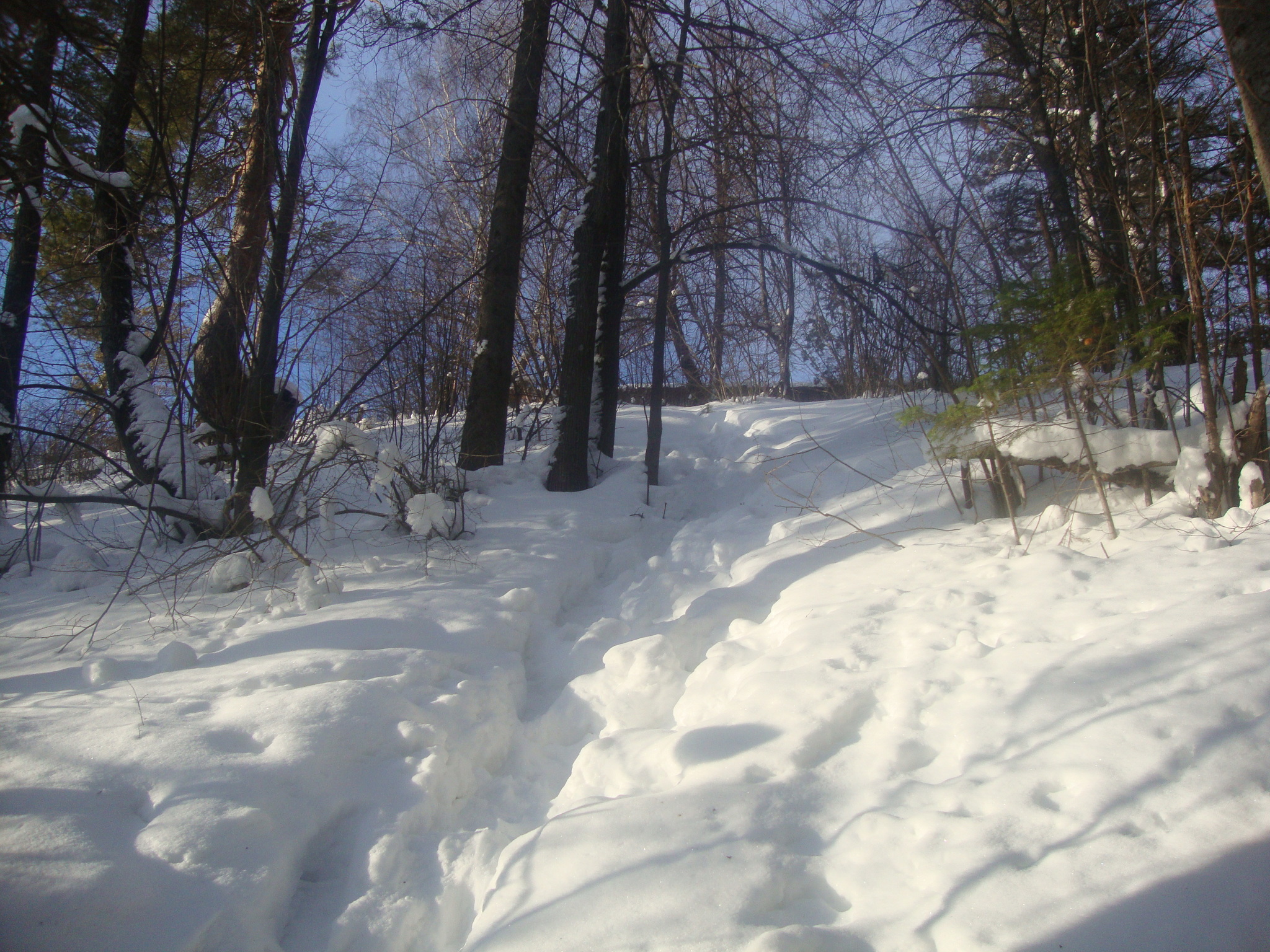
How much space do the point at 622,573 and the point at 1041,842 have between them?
3.33m

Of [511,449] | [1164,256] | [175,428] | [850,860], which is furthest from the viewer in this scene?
[511,449]

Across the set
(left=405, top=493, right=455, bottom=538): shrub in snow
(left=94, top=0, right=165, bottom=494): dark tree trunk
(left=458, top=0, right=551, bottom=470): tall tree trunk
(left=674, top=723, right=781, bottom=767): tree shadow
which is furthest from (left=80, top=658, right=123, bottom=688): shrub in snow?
(left=458, top=0, right=551, bottom=470): tall tree trunk

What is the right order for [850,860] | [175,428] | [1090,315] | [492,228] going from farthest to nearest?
[492,228] → [175,428] → [1090,315] → [850,860]

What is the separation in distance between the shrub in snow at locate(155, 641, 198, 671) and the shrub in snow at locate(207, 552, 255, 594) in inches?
33.7

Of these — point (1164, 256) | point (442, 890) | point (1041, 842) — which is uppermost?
point (1164, 256)

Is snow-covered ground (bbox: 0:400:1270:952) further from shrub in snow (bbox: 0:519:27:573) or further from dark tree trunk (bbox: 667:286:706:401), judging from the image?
dark tree trunk (bbox: 667:286:706:401)

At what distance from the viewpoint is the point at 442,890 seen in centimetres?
200

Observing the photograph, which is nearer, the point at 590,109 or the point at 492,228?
the point at 492,228

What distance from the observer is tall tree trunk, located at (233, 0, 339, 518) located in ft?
14.6

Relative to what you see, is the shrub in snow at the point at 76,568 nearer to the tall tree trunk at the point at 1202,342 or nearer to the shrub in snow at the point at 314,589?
the shrub in snow at the point at 314,589

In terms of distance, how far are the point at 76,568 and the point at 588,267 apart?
14.9 feet

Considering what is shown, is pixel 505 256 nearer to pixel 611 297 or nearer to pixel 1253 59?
pixel 611 297

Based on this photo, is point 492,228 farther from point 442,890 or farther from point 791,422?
point 442,890

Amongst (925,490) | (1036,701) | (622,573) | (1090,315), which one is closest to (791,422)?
(925,490)
